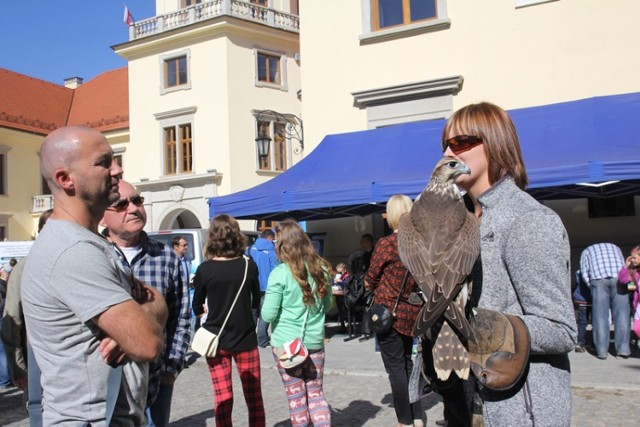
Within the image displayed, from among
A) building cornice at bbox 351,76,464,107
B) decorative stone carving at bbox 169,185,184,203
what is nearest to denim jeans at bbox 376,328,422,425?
building cornice at bbox 351,76,464,107

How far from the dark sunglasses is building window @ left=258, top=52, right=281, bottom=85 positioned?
26.7 metres

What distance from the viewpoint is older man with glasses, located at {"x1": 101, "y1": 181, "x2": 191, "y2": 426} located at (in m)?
3.99

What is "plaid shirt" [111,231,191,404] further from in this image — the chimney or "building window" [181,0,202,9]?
the chimney

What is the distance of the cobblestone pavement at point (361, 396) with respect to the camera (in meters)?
6.02

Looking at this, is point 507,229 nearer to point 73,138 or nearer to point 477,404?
point 477,404

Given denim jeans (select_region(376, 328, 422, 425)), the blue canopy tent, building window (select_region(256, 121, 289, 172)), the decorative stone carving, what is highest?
building window (select_region(256, 121, 289, 172))

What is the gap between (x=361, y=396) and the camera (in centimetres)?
695

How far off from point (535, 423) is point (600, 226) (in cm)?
1067

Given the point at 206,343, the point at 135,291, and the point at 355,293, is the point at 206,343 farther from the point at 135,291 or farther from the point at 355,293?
the point at 355,293

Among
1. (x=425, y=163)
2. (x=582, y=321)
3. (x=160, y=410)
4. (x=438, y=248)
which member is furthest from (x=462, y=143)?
(x=425, y=163)

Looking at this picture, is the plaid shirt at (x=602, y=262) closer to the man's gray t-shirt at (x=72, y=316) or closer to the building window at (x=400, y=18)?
the building window at (x=400, y=18)

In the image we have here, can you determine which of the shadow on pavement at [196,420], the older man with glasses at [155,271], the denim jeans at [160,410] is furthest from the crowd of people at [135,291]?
the shadow on pavement at [196,420]

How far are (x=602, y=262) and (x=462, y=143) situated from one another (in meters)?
7.47

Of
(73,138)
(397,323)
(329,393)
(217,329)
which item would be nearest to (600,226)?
(329,393)
